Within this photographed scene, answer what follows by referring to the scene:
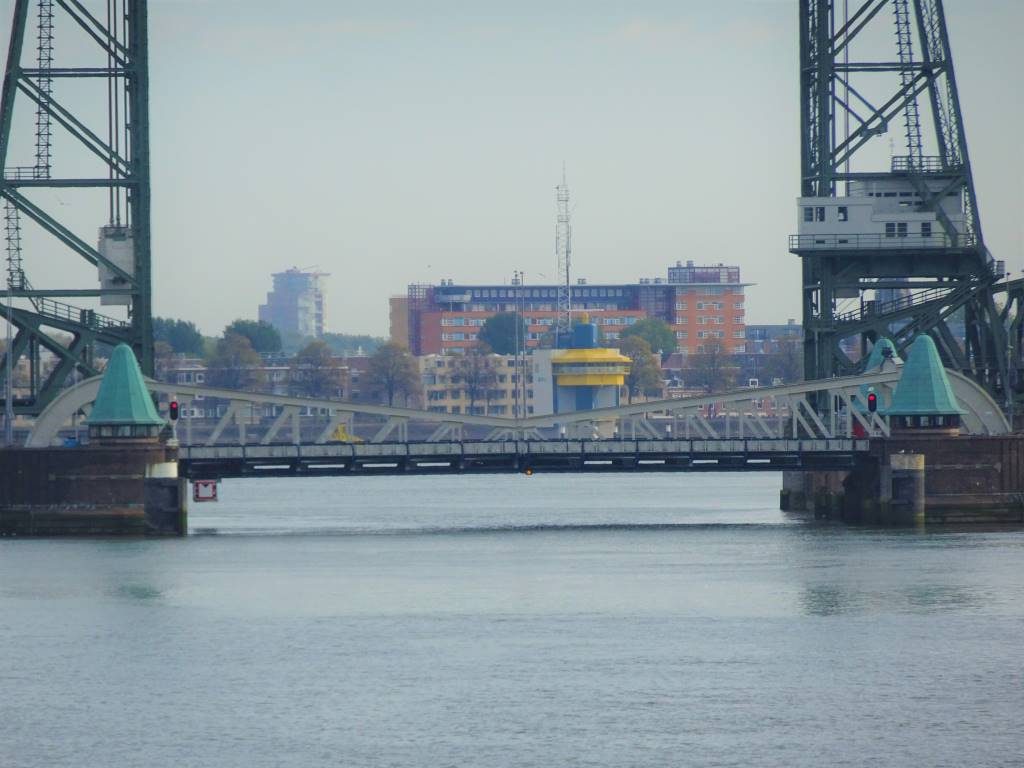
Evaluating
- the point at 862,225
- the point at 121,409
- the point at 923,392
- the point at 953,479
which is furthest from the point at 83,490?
the point at 862,225

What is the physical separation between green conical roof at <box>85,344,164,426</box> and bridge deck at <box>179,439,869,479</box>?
3683 mm

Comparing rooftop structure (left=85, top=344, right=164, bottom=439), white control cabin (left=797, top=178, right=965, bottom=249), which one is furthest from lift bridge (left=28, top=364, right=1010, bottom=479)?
white control cabin (left=797, top=178, right=965, bottom=249)

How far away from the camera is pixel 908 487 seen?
107 m

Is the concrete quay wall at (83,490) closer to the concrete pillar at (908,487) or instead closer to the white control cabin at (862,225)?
the concrete pillar at (908,487)

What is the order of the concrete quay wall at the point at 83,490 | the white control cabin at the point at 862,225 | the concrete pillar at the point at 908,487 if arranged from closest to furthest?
the concrete quay wall at the point at 83,490, the concrete pillar at the point at 908,487, the white control cabin at the point at 862,225

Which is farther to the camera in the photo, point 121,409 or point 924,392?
point 924,392

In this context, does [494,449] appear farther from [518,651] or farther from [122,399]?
[518,651]

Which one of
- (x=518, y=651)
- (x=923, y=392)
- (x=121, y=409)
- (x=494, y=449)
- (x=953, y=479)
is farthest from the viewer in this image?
(x=494, y=449)

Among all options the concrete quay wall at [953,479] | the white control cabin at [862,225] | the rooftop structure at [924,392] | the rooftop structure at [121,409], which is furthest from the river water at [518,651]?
the white control cabin at [862,225]

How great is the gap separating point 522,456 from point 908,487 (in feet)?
55.7

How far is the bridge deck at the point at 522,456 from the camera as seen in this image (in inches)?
4245

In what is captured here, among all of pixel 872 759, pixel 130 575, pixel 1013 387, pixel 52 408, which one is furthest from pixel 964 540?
pixel 872 759

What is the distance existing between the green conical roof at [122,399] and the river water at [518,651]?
651 cm

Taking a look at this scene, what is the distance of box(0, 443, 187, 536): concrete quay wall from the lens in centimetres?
10331
